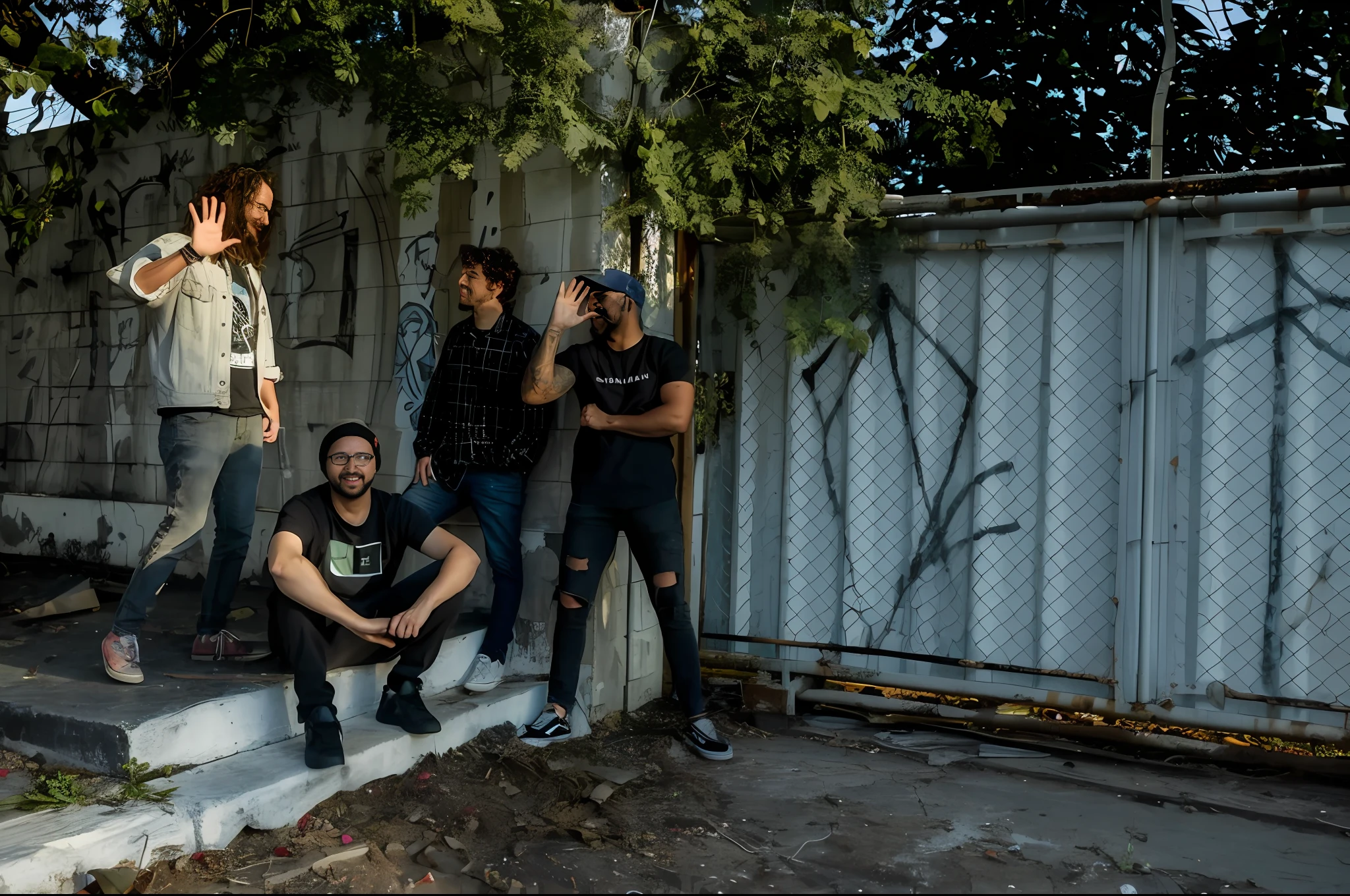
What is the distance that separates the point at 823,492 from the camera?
4852mm

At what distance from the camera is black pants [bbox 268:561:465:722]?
3434 mm

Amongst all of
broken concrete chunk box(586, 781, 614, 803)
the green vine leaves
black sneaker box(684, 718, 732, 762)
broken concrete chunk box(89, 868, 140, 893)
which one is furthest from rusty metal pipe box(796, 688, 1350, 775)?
broken concrete chunk box(89, 868, 140, 893)

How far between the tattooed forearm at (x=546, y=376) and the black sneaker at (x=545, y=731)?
4.23ft

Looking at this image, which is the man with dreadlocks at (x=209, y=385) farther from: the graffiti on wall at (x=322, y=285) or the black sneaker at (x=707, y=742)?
the black sneaker at (x=707, y=742)

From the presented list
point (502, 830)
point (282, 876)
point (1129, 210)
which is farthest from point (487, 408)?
point (1129, 210)

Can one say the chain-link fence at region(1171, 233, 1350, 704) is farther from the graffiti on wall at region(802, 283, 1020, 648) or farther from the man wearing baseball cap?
the man wearing baseball cap

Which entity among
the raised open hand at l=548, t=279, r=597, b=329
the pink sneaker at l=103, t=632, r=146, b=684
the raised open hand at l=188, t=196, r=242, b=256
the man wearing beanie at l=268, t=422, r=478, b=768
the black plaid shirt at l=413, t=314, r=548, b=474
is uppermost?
the raised open hand at l=188, t=196, r=242, b=256

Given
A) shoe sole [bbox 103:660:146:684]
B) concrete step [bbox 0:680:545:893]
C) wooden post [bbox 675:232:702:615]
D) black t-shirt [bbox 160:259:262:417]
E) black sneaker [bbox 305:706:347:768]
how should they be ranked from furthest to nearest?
wooden post [bbox 675:232:702:615] → black t-shirt [bbox 160:259:262:417] → shoe sole [bbox 103:660:146:684] → black sneaker [bbox 305:706:347:768] → concrete step [bbox 0:680:545:893]

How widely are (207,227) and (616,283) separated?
154cm

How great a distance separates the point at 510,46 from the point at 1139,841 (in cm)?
381

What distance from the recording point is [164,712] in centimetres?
336

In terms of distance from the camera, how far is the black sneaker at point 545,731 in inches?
164

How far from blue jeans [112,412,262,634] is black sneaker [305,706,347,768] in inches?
31.5

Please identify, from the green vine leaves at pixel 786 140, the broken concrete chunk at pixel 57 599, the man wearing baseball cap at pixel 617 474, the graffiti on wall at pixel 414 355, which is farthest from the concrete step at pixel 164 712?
the green vine leaves at pixel 786 140
